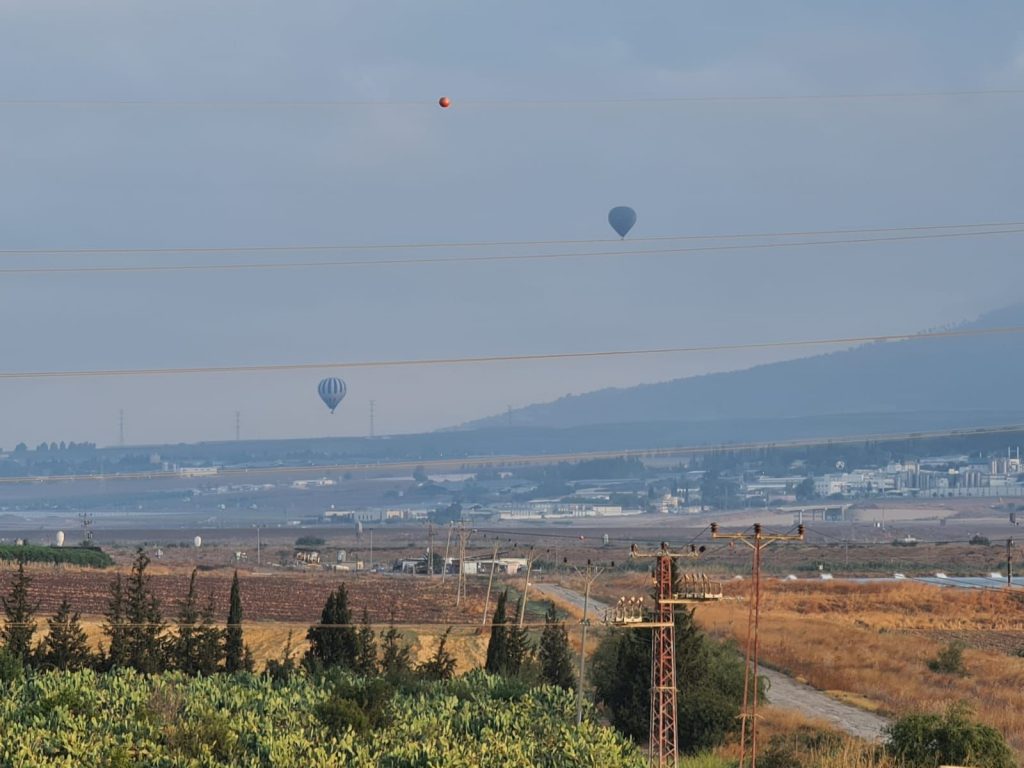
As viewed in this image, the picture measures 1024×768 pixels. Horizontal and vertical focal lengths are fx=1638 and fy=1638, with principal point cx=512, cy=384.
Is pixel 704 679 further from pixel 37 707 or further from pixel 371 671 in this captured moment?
pixel 37 707

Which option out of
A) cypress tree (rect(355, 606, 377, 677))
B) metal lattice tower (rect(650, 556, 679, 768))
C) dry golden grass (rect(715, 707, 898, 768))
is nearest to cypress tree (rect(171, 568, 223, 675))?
cypress tree (rect(355, 606, 377, 677))

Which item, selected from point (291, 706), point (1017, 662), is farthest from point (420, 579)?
point (291, 706)

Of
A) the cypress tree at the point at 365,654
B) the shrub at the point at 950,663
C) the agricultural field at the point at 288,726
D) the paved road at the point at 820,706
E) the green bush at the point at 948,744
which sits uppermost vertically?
the agricultural field at the point at 288,726

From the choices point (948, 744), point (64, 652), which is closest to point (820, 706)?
point (948, 744)

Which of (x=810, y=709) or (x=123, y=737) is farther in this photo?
(x=810, y=709)

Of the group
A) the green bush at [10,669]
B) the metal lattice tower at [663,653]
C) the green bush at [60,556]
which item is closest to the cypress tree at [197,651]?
the green bush at [10,669]

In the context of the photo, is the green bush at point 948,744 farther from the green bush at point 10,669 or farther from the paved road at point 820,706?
the green bush at point 10,669
